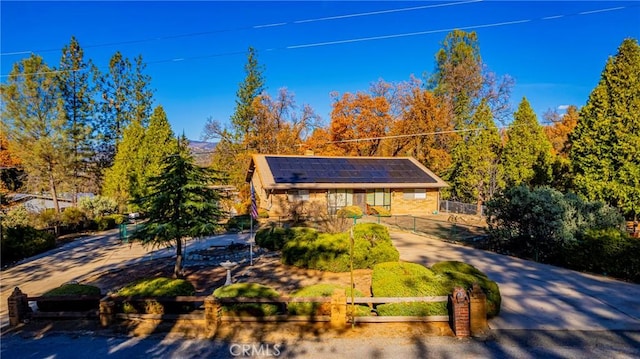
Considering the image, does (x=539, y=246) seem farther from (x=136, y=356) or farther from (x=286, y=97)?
(x=286, y=97)

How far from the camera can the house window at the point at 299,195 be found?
88.3 ft

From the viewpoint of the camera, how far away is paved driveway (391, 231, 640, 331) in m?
8.16

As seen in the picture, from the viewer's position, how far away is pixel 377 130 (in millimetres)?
40344

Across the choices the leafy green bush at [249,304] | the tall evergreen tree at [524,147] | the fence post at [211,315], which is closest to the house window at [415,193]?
the tall evergreen tree at [524,147]

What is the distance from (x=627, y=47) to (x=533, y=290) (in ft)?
41.5

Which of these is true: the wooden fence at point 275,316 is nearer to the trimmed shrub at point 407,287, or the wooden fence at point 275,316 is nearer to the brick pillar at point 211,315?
the brick pillar at point 211,315

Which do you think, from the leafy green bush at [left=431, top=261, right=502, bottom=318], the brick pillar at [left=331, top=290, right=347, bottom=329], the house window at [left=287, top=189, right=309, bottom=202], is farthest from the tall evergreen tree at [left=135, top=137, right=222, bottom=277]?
the house window at [left=287, top=189, right=309, bottom=202]

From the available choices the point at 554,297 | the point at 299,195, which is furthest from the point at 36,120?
the point at 554,297

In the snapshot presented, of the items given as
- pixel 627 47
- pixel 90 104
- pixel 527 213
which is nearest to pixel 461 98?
pixel 627 47

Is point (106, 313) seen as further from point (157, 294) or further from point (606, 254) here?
point (606, 254)

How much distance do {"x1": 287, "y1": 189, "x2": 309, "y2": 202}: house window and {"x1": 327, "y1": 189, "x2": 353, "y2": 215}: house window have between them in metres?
1.83

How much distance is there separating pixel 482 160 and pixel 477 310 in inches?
925

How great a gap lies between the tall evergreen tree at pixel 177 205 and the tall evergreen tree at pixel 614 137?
16.5m

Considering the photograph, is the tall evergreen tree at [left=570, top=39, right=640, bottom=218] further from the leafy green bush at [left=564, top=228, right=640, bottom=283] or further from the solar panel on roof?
the solar panel on roof
